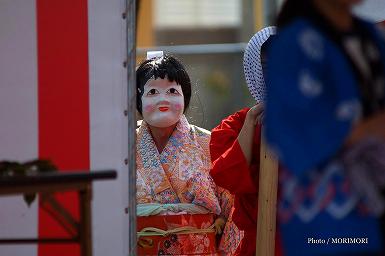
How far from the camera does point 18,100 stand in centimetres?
400

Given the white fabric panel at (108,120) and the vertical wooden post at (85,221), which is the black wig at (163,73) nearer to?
the white fabric panel at (108,120)

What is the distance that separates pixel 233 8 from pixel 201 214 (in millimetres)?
7446

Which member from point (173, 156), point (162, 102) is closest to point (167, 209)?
point (173, 156)

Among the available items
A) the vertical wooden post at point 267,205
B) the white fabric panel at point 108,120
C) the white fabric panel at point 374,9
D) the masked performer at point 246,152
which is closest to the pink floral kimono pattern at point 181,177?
the masked performer at point 246,152

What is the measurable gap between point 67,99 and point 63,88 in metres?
0.05

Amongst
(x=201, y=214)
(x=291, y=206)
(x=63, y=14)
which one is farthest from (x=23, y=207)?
(x=291, y=206)

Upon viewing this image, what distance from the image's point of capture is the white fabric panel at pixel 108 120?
3.96 meters

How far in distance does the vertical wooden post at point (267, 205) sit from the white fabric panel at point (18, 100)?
38.4 inches

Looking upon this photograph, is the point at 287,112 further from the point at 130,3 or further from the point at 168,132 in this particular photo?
the point at 168,132

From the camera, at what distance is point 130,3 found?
3994mm

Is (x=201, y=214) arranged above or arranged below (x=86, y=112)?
below

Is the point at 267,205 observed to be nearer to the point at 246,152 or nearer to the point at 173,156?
the point at 246,152

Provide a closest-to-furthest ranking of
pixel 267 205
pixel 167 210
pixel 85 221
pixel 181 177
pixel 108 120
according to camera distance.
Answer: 1. pixel 85 221
2. pixel 108 120
3. pixel 267 205
4. pixel 167 210
5. pixel 181 177

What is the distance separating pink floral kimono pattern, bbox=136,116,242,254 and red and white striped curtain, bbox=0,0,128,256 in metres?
0.97
